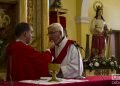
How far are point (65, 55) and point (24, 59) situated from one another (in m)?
0.53

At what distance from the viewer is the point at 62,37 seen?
4.45 meters

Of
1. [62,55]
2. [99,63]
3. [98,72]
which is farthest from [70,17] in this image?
[62,55]

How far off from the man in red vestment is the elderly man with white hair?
0.19 metres

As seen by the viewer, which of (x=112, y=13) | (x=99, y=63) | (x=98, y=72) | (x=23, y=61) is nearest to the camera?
(x=23, y=61)

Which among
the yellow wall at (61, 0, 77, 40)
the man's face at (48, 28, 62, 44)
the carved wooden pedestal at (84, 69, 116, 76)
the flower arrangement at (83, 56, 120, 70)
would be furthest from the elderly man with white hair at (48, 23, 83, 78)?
the yellow wall at (61, 0, 77, 40)

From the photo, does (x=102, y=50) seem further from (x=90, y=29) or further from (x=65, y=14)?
(x=65, y=14)

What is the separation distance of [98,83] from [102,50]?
7260mm

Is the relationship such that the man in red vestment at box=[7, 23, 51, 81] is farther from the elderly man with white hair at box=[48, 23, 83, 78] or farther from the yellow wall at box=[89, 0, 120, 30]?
the yellow wall at box=[89, 0, 120, 30]

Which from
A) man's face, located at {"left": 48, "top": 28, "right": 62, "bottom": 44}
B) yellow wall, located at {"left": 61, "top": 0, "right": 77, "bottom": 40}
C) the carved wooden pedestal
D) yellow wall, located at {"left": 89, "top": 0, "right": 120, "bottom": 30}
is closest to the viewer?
man's face, located at {"left": 48, "top": 28, "right": 62, "bottom": 44}

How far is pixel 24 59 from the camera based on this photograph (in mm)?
4266

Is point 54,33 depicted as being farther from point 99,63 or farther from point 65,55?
point 99,63

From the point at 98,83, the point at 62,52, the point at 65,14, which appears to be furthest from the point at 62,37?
the point at 65,14

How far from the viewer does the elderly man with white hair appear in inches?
164

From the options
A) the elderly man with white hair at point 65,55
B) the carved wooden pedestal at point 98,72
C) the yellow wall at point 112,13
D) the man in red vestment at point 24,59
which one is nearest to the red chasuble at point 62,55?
the elderly man with white hair at point 65,55
